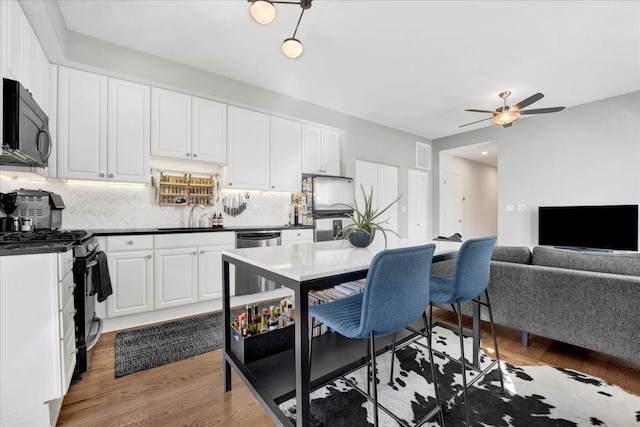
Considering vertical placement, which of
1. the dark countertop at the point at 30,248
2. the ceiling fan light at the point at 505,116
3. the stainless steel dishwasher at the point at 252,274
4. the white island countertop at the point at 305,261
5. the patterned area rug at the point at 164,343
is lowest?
the patterned area rug at the point at 164,343

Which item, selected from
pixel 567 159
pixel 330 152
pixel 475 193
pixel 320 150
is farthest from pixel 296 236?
pixel 475 193

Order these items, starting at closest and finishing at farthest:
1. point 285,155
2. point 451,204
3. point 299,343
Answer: point 299,343
point 285,155
point 451,204

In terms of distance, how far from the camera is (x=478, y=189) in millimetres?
7641

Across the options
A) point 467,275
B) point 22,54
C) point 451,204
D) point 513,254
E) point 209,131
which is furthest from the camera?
point 451,204

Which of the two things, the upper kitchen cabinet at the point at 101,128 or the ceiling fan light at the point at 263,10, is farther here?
the upper kitchen cabinet at the point at 101,128

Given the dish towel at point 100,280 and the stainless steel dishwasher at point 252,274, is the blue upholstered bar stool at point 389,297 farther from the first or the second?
the stainless steel dishwasher at point 252,274

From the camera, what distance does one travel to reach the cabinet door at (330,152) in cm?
449

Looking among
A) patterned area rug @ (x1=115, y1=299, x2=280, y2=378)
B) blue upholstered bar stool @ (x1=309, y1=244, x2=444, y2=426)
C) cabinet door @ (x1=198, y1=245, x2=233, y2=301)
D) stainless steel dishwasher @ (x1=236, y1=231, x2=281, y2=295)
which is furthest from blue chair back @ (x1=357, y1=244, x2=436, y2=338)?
cabinet door @ (x1=198, y1=245, x2=233, y2=301)

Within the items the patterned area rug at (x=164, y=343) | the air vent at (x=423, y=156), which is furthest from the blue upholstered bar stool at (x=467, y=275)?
the air vent at (x=423, y=156)

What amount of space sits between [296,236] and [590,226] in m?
4.60

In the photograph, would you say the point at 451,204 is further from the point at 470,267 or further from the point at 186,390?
the point at 186,390

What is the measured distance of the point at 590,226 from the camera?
422cm

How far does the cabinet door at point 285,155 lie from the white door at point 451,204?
4.00 meters

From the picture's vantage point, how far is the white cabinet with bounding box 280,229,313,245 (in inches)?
143
